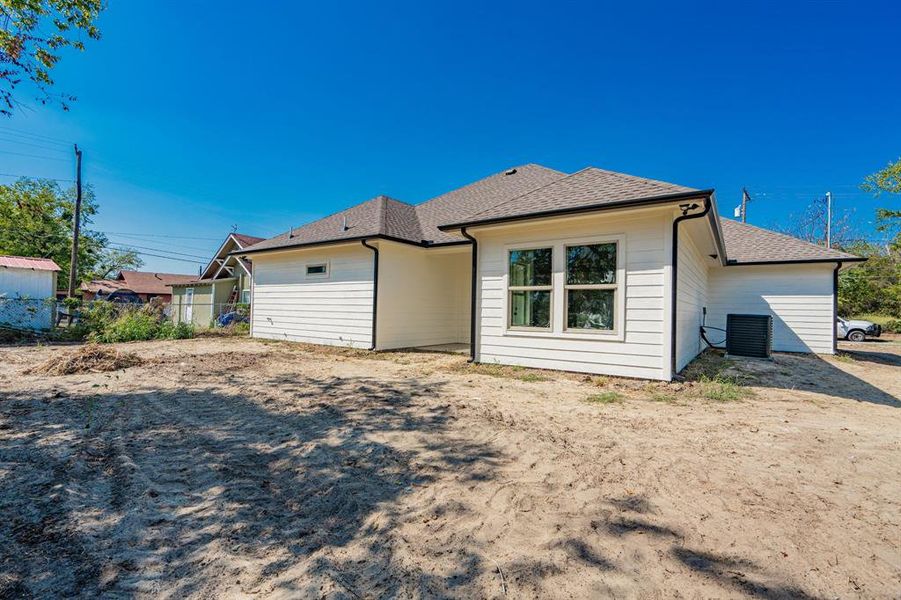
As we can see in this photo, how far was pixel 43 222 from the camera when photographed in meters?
24.3

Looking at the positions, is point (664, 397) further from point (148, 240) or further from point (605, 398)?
point (148, 240)

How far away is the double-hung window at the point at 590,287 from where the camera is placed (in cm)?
612

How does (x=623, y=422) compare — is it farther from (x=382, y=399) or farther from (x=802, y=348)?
(x=802, y=348)

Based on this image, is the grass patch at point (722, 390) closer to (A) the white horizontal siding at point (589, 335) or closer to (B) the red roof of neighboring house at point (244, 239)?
(A) the white horizontal siding at point (589, 335)

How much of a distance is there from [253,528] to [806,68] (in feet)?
49.6

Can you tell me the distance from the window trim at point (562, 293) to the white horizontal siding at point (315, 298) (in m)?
3.91

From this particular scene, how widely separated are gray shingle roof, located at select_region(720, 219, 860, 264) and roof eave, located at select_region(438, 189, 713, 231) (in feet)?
22.6

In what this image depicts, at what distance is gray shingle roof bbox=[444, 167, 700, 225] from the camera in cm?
567

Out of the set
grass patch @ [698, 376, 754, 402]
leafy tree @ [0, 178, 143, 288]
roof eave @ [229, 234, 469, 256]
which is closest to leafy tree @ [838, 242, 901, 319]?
grass patch @ [698, 376, 754, 402]

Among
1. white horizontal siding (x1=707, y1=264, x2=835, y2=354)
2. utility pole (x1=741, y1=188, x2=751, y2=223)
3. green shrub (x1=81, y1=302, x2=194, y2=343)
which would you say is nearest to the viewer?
white horizontal siding (x1=707, y1=264, x2=835, y2=354)

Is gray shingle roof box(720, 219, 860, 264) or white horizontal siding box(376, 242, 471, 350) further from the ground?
gray shingle roof box(720, 219, 860, 264)

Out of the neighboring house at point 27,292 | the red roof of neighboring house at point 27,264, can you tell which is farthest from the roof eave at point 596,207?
the red roof of neighboring house at point 27,264

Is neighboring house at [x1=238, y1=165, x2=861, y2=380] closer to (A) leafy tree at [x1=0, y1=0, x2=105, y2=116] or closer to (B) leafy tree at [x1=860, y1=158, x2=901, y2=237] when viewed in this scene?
(A) leafy tree at [x1=0, y1=0, x2=105, y2=116]

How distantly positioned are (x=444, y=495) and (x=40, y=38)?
8401mm
